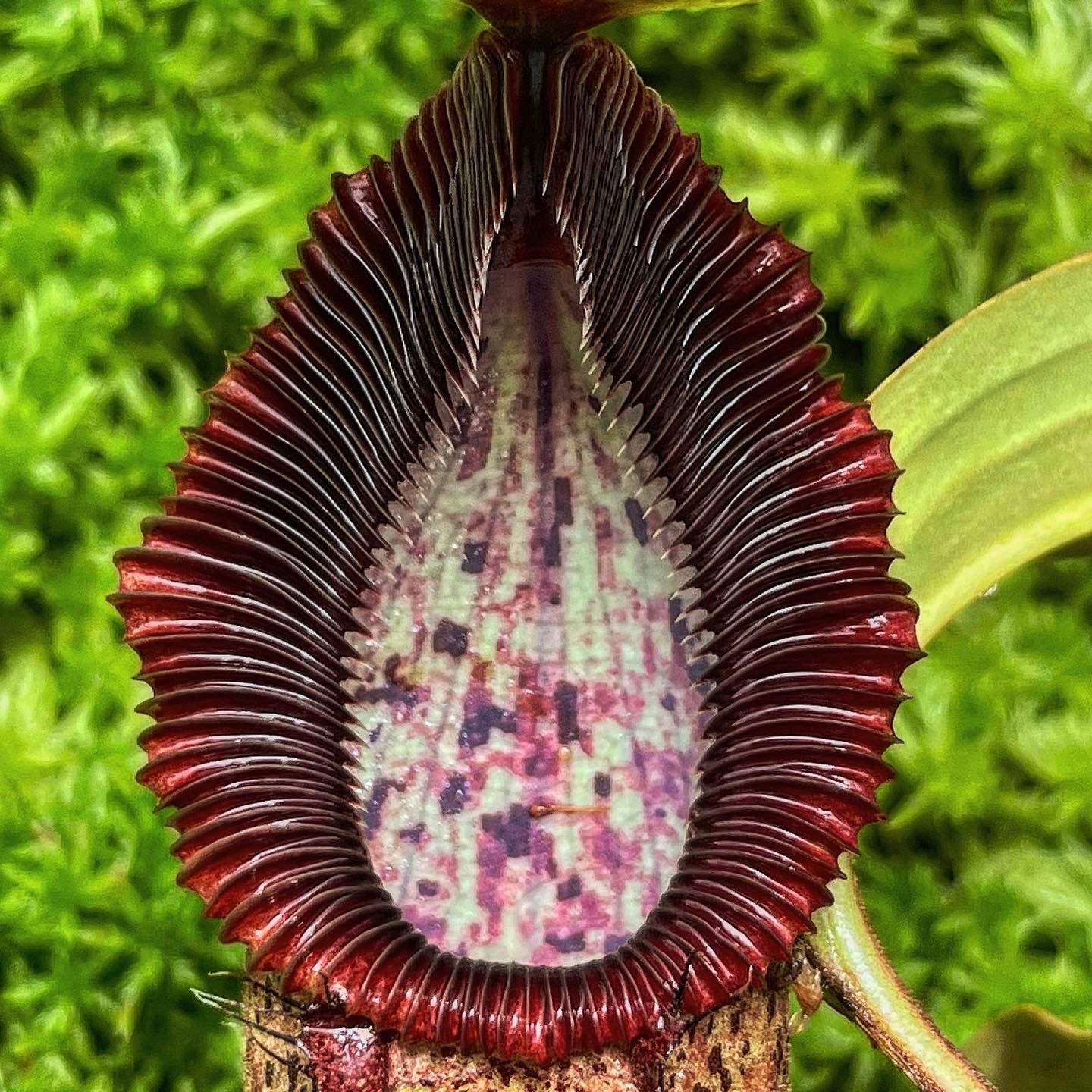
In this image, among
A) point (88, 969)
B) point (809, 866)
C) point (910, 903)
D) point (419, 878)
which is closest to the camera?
point (809, 866)

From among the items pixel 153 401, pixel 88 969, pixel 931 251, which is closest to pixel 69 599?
pixel 153 401

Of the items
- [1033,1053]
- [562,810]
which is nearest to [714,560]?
[562,810]

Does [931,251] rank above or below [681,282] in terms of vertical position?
above

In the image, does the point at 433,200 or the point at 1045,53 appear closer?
the point at 433,200

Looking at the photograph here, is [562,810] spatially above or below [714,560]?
below

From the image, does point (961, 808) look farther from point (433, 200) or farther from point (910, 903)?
point (433, 200)

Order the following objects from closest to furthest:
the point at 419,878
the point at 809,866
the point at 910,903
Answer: the point at 809,866 → the point at 419,878 → the point at 910,903

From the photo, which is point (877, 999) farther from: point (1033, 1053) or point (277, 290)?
point (277, 290)

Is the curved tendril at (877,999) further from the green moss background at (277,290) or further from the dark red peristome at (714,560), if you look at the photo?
the green moss background at (277,290)

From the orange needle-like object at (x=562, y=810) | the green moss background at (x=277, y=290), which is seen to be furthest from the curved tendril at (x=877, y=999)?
the green moss background at (x=277, y=290)
